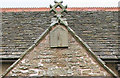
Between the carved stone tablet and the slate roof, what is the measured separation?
2287 millimetres

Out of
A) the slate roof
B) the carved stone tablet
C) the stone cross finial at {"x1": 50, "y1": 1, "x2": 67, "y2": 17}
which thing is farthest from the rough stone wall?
the slate roof

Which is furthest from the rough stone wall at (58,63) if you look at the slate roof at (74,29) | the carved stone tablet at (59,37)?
the slate roof at (74,29)

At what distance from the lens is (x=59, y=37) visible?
661 cm

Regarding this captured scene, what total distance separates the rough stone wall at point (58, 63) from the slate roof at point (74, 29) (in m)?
2.14

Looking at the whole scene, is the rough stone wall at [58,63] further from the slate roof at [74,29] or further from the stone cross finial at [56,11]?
the slate roof at [74,29]

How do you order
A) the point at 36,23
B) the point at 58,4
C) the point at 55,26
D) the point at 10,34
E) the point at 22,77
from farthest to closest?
the point at 36,23 → the point at 10,34 → the point at 58,4 → the point at 55,26 → the point at 22,77

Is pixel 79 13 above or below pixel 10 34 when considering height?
above

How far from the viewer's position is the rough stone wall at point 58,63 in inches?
240

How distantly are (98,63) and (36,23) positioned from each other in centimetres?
535

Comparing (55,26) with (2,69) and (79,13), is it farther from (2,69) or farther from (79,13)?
(79,13)

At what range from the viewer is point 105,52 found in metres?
8.59

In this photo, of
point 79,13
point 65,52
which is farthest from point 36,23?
point 65,52

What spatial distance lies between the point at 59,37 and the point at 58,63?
82 cm

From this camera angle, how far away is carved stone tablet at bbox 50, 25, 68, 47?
254 inches
